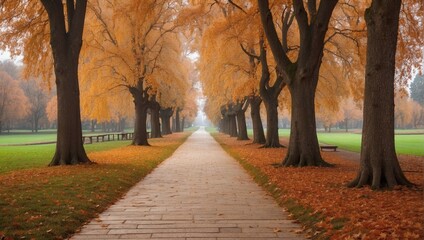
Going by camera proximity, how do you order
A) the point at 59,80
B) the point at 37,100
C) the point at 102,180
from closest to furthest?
the point at 102,180 → the point at 59,80 → the point at 37,100

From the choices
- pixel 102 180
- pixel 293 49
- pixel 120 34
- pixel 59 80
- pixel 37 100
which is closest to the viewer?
pixel 102 180

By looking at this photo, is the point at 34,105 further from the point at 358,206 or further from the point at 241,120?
the point at 358,206

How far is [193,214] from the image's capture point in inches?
272

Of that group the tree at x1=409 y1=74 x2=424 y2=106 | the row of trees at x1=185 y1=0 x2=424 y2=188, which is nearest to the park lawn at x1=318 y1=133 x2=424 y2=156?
the row of trees at x1=185 y1=0 x2=424 y2=188

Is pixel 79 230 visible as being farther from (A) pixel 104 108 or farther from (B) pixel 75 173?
(A) pixel 104 108

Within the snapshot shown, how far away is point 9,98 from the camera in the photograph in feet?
214

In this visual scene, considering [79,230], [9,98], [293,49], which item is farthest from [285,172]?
[9,98]

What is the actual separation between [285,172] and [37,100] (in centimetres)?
7742

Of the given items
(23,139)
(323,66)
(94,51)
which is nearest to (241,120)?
(323,66)

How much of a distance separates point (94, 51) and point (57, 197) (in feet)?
52.2

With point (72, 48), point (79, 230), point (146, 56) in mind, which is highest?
point (146, 56)

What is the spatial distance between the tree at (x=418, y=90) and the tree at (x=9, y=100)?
10214 centimetres

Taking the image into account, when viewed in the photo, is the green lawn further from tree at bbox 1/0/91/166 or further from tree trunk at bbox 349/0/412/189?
tree at bbox 1/0/91/166

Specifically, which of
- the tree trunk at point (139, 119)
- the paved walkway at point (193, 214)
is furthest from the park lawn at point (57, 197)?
the tree trunk at point (139, 119)
